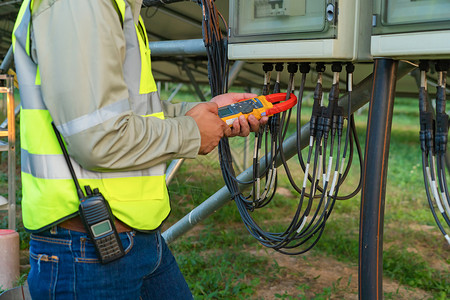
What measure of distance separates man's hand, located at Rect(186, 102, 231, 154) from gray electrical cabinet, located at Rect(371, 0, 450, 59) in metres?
0.43

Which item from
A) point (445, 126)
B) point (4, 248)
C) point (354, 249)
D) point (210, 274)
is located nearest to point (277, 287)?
point (210, 274)

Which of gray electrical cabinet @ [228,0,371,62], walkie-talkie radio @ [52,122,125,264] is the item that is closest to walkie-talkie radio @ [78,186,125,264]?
walkie-talkie radio @ [52,122,125,264]

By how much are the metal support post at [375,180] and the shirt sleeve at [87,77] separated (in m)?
0.61

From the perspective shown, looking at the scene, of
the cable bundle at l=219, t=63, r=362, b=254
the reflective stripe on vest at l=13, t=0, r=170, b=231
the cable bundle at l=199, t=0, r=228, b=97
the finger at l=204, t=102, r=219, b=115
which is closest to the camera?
the reflective stripe on vest at l=13, t=0, r=170, b=231

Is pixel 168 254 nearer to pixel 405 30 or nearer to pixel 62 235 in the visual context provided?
pixel 62 235

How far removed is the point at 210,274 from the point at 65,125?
2014 millimetres

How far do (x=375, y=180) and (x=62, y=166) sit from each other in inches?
30.6

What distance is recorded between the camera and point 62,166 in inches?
45.3

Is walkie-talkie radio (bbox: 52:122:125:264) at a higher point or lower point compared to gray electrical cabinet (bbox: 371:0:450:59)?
lower

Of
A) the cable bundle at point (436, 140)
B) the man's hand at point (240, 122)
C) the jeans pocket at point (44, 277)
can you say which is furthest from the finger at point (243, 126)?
the jeans pocket at point (44, 277)

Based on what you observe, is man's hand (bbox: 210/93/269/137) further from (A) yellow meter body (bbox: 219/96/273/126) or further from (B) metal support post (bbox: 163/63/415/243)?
(B) metal support post (bbox: 163/63/415/243)

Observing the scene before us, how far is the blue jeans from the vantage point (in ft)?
3.78

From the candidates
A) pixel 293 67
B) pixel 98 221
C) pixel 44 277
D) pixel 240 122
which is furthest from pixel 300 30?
pixel 44 277

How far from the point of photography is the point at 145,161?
1.13 m
